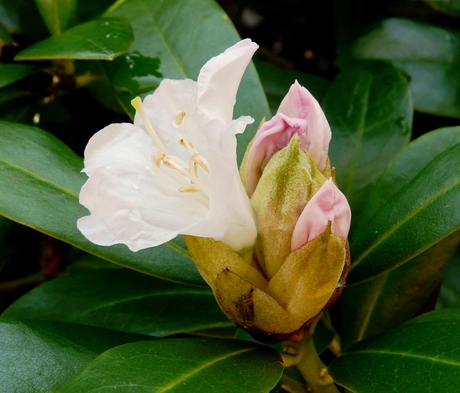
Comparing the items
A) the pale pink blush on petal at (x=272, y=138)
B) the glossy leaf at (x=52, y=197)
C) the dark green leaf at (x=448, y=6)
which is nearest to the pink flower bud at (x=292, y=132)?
the pale pink blush on petal at (x=272, y=138)

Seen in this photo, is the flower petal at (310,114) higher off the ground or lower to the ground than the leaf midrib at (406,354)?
higher

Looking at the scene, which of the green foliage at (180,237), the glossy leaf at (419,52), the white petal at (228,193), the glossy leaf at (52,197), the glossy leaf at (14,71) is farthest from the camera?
the glossy leaf at (419,52)

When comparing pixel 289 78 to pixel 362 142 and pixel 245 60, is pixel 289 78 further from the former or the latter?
pixel 245 60

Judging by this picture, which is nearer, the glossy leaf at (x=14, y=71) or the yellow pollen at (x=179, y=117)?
the yellow pollen at (x=179, y=117)

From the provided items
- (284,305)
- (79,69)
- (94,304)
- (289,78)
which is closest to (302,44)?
(289,78)

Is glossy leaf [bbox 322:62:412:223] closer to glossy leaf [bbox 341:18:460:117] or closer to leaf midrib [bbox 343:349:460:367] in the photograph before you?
glossy leaf [bbox 341:18:460:117]

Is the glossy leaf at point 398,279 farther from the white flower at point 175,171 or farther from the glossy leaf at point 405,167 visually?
the white flower at point 175,171
